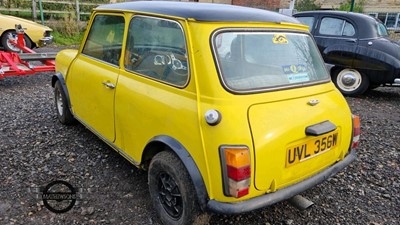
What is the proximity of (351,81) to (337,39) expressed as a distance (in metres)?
0.93

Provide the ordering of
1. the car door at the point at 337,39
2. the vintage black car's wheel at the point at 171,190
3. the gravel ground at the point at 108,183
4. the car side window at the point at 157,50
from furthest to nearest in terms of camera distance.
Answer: the car door at the point at 337,39
the gravel ground at the point at 108,183
the car side window at the point at 157,50
the vintage black car's wheel at the point at 171,190

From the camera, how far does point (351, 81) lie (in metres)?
6.86

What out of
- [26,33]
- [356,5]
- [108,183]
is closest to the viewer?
[108,183]

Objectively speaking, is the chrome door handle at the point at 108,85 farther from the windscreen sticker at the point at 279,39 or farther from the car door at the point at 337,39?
the car door at the point at 337,39

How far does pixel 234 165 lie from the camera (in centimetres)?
207

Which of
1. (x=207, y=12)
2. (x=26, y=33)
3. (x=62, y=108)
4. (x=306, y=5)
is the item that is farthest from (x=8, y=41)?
(x=306, y=5)

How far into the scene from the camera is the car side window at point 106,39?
3.18 meters

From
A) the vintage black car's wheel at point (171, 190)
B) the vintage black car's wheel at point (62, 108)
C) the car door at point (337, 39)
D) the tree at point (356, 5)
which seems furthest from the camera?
the tree at point (356, 5)

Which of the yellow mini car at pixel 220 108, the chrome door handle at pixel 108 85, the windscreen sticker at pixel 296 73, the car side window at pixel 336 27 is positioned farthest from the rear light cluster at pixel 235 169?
the car side window at pixel 336 27

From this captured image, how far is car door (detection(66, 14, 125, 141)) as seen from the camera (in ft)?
10.4

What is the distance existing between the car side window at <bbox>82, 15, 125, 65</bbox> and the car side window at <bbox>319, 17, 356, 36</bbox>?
5.26m

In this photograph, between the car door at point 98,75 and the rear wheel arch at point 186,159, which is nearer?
the rear wheel arch at point 186,159

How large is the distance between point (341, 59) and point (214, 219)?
5308mm
